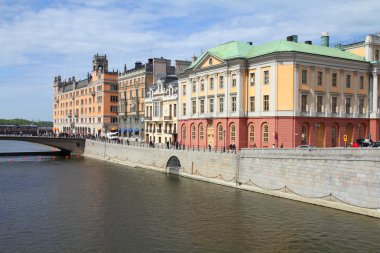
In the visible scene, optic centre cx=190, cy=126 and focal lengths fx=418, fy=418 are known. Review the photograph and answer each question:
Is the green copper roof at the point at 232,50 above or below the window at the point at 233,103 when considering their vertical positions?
above

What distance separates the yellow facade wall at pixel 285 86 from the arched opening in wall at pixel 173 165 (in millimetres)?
18730

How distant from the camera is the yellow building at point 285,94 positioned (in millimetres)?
62125

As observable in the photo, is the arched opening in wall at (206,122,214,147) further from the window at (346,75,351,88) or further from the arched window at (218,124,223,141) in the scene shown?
the window at (346,75,351,88)

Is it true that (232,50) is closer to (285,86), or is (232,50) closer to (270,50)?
(270,50)

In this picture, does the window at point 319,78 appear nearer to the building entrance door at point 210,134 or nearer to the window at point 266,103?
the window at point 266,103

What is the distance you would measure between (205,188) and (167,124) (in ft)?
129

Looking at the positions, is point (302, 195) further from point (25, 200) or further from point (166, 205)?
point (25, 200)

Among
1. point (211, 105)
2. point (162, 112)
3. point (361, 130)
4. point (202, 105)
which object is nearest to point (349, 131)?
point (361, 130)

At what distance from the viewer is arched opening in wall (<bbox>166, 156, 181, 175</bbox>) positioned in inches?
2702

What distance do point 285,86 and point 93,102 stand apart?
9014cm

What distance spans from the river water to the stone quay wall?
157 cm

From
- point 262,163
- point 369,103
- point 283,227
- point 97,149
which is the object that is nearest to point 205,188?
point 262,163

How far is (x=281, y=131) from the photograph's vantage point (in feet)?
205

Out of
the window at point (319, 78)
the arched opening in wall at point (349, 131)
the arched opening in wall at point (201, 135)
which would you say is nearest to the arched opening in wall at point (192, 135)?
the arched opening in wall at point (201, 135)
